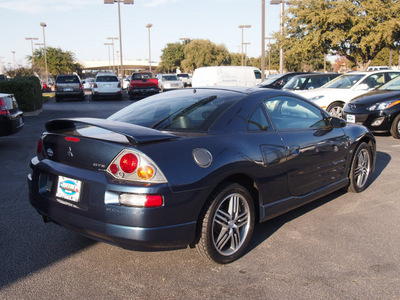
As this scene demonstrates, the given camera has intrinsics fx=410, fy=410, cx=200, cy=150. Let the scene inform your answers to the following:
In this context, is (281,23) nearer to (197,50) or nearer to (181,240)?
(181,240)

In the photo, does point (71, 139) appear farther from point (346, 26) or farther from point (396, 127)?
point (346, 26)

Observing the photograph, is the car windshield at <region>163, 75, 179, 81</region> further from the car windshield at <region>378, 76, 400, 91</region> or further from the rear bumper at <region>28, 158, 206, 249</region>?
the rear bumper at <region>28, 158, 206, 249</region>

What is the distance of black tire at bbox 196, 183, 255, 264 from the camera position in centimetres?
333

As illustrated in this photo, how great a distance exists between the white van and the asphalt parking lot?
42.8 ft

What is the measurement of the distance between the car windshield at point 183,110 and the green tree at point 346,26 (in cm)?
1922

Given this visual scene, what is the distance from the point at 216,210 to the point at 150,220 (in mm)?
642

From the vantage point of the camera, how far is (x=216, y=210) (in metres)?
3.39

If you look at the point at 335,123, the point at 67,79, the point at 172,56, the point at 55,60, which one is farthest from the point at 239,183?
the point at 172,56

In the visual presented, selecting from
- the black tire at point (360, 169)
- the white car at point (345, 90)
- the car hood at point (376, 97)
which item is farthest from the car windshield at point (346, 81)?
the black tire at point (360, 169)

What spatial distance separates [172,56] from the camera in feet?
250

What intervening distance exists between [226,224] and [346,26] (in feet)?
70.2

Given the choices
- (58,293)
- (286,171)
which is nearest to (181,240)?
(58,293)

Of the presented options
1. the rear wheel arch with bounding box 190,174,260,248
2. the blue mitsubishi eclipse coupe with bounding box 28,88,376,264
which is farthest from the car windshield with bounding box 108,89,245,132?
the rear wheel arch with bounding box 190,174,260,248

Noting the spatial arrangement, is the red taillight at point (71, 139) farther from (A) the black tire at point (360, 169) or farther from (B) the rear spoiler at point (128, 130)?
(A) the black tire at point (360, 169)
